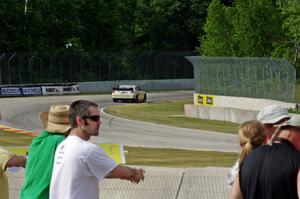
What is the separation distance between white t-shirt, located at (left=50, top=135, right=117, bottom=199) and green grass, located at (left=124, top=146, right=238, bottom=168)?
12.9 metres

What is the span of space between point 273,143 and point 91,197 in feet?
4.59

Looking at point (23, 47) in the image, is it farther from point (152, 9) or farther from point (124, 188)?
point (124, 188)

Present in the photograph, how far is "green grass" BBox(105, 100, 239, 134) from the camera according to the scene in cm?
3747

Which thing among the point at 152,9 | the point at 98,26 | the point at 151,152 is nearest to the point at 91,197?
the point at 151,152

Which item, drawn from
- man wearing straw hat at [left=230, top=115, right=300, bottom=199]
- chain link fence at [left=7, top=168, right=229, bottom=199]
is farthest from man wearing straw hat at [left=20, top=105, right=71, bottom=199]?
chain link fence at [left=7, top=168, right=229, bottom=199]

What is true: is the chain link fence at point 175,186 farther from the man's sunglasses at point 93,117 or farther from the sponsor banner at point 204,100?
the sponsor banner at point 204,100

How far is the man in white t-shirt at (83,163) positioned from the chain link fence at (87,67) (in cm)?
5861

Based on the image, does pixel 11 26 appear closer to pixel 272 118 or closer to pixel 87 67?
pixel 87 67

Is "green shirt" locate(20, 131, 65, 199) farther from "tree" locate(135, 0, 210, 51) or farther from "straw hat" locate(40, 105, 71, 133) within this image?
"tree" locate(135, 0, 210, 51)

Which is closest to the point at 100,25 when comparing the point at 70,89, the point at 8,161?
the point at 70,89

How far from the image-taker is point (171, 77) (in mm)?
81375

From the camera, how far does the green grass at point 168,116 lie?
37469 mm

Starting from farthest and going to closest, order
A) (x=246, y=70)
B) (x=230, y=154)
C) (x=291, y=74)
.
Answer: (x=246, y=70) → (x=291, y=74) → (x=230, y=154)

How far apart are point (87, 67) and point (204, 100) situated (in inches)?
1136
